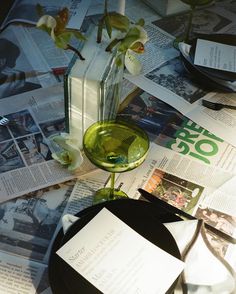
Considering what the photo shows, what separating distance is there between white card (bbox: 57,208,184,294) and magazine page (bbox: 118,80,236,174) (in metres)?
0.26

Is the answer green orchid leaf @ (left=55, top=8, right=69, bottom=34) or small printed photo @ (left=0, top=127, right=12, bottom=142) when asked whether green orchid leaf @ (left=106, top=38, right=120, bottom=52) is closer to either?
green orchid leaf @ (left=55, top=8, right=69, bottom=34)

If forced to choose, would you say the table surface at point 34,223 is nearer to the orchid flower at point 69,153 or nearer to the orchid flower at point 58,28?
the orchid flower at point 69,153

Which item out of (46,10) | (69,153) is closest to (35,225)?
(69,153)

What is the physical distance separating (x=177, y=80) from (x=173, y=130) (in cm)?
15

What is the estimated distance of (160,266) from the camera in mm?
570

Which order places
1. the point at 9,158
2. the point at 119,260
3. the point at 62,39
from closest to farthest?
1. the point at 119,260
2. the point at 62,39
3. the point at 9,158

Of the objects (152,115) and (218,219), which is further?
(152,115)

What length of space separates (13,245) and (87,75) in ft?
0.92

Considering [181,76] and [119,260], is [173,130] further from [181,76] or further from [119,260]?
[119,260]

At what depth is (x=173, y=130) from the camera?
2.80 feet

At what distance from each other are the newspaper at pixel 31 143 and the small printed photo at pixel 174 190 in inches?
4.6

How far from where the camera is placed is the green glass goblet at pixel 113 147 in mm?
638

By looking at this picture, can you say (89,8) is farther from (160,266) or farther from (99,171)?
(160,266)

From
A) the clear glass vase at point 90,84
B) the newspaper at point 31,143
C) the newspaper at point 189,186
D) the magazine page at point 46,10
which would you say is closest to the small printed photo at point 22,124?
the newspaper at point 31,143
